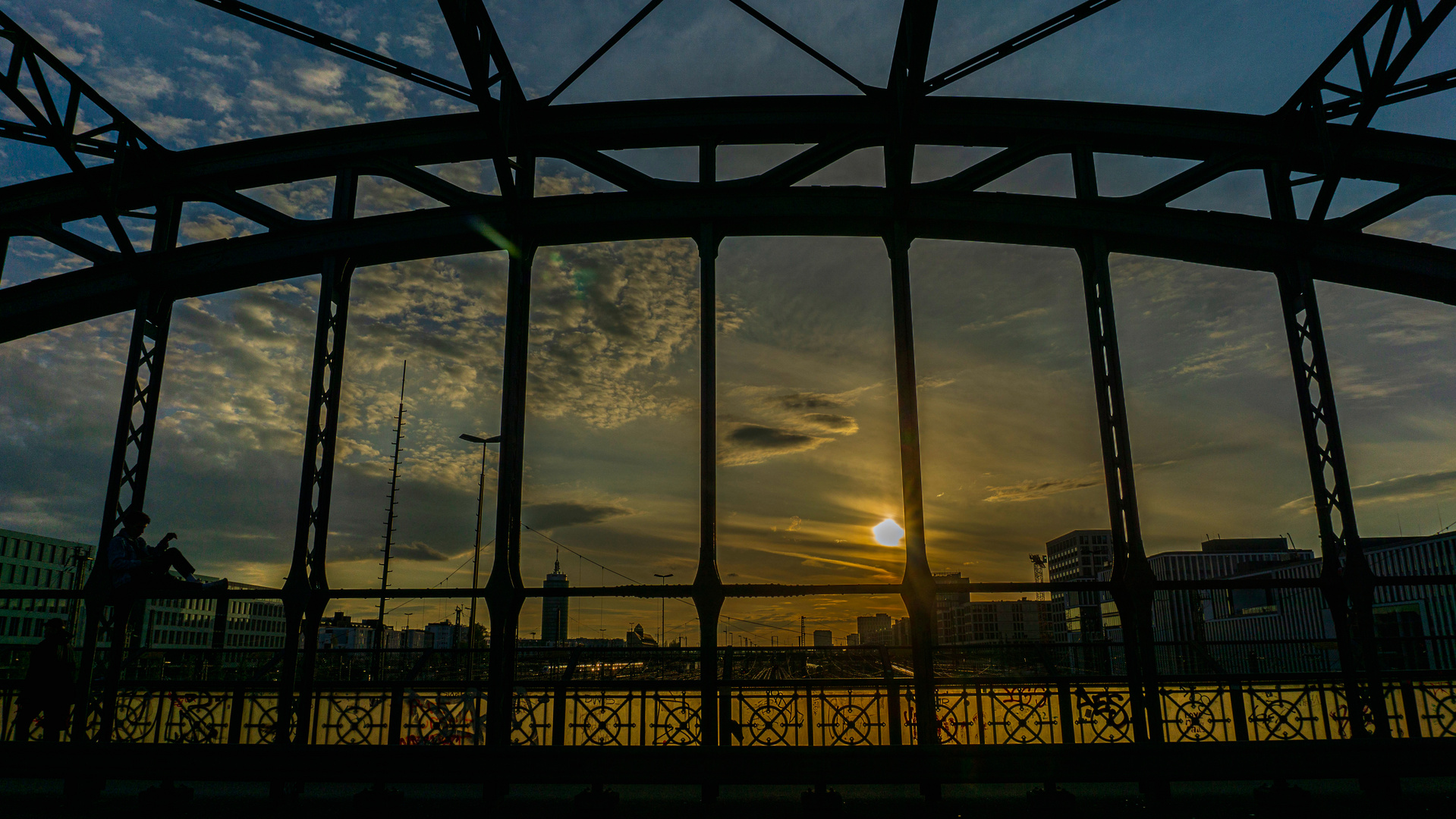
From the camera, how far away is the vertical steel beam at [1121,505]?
8180mm

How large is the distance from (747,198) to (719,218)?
0.42 metres

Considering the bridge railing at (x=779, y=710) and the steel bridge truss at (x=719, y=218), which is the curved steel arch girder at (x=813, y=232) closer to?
the steel bridge truss at (x=719, y=218)

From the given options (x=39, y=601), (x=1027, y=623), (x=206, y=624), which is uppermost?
(x=39, y=601)

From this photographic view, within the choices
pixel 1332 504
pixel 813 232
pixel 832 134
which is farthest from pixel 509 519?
pixel 1332 504

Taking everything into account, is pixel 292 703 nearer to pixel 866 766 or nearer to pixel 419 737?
pixel 419 737

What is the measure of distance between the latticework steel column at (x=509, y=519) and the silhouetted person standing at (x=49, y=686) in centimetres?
445

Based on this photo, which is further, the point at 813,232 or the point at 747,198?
the point at 813,232

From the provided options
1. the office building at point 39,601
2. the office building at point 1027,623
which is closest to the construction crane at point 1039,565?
the office building at point 1027,623

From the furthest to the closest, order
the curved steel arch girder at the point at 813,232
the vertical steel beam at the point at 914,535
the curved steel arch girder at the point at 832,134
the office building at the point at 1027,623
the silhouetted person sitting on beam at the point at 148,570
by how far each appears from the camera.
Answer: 1. the office building at the point at 1027,623
2. the curved steel arch girder at the point at 832,134
3. the curved steel arch girder at the point at 813,232
4. the silhouetted person sitting on beam at the point at 148,570
5. the vertical steel beam at the point at 914,535

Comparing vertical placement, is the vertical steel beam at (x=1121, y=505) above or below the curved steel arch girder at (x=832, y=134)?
below

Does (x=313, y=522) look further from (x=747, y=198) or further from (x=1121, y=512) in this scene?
(x=1121, y=512)

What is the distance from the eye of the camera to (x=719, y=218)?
9.78 m

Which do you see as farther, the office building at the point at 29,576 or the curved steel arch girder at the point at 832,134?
the office building at the point at 29,576

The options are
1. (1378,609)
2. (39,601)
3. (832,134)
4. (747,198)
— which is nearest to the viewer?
(747,198)
